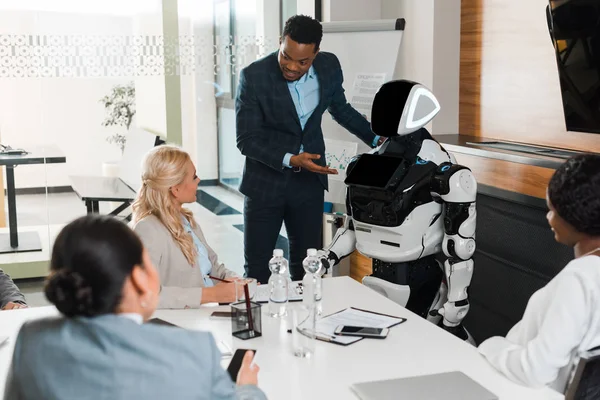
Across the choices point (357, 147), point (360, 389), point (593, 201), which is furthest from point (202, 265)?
point (357, 147)

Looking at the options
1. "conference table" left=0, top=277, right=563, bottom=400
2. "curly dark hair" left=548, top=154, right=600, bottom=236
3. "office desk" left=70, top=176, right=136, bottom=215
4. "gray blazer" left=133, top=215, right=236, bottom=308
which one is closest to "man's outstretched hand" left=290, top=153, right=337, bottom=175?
"gray blazer" left=133, top=215, right=236, bottom=308

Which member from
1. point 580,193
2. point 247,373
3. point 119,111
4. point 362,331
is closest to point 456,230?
point 362,331

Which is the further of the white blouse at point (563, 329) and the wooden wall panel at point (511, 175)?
the wooden wall panel at point (511, 175)

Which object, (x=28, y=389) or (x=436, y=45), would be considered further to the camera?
(x=436, y=45)

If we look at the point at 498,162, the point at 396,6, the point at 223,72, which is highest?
the point at 396,6

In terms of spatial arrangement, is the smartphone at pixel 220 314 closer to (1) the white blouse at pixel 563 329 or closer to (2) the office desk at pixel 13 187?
(1) the white blouse at pixel 563 329

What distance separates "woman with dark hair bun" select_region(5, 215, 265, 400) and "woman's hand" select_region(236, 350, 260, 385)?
1.26 feet

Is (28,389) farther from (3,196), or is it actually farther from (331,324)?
(3,196)

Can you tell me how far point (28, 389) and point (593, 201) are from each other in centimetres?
134

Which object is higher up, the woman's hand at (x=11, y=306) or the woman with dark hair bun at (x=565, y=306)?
the woman with dark hair bun at (x=565, y=306)

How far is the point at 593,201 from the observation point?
1794 mm

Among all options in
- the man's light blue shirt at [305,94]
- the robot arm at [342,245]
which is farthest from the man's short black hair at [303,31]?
the robot arm at [342,245]

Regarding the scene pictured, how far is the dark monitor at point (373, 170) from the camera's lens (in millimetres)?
2723

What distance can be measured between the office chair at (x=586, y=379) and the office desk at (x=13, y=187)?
392cm
